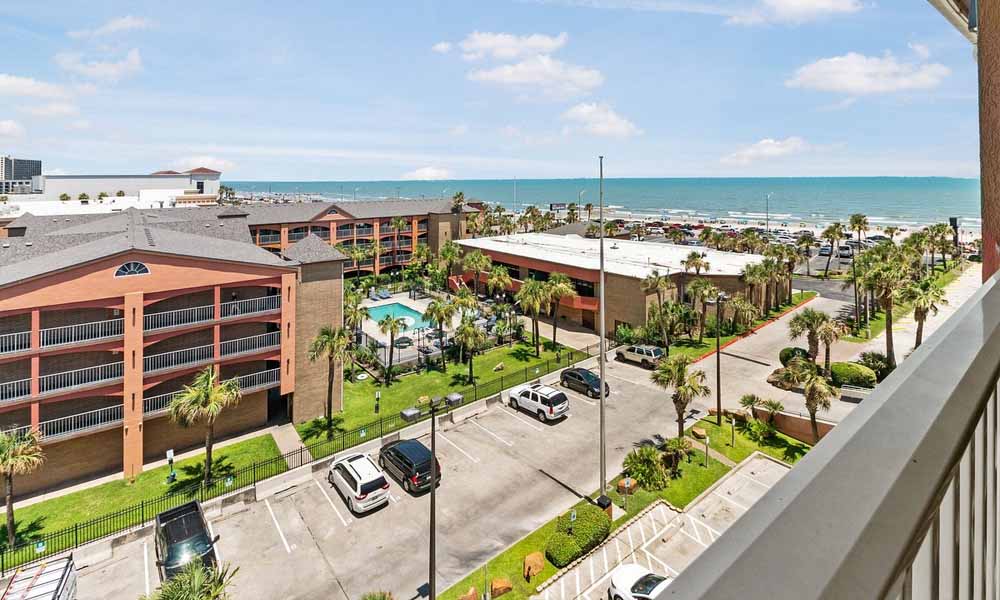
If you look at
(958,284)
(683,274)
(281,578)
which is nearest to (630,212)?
(958,284)

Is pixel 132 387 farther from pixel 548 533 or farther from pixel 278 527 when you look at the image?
pixel 548 533

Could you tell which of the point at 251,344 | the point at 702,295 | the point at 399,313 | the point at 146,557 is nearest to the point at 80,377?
the point at 251,344

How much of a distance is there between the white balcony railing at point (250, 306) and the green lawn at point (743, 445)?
20.7 m

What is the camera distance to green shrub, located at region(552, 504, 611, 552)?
1617 cm

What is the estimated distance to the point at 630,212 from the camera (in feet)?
542

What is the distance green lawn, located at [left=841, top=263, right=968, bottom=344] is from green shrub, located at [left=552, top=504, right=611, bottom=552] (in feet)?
87.5

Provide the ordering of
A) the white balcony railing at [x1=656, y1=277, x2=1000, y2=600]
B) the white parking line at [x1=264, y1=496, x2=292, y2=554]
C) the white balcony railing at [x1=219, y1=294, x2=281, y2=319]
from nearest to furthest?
the white balcony railing at [x1=656, y1=277, x2=1000, y2=600], the white parking line at [x1=264, y1=496, x2=292, y2=554], the white balcony railing at [x1=219, y1=294, x2=281, y2=319]

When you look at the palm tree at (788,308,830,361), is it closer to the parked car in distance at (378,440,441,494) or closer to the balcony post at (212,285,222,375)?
the parked car in distance at (378,440,441,494)

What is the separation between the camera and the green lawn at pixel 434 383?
26.3 m

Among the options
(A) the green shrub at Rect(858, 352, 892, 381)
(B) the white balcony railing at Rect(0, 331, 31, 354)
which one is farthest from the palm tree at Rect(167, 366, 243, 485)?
(A) the green shrub at Rect(858, 352, 892, 381)

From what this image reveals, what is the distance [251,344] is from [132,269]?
19.4ft

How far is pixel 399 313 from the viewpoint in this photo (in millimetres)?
47062

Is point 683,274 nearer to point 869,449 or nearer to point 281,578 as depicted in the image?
point 281,578

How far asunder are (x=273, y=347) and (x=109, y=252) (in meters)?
7.70
